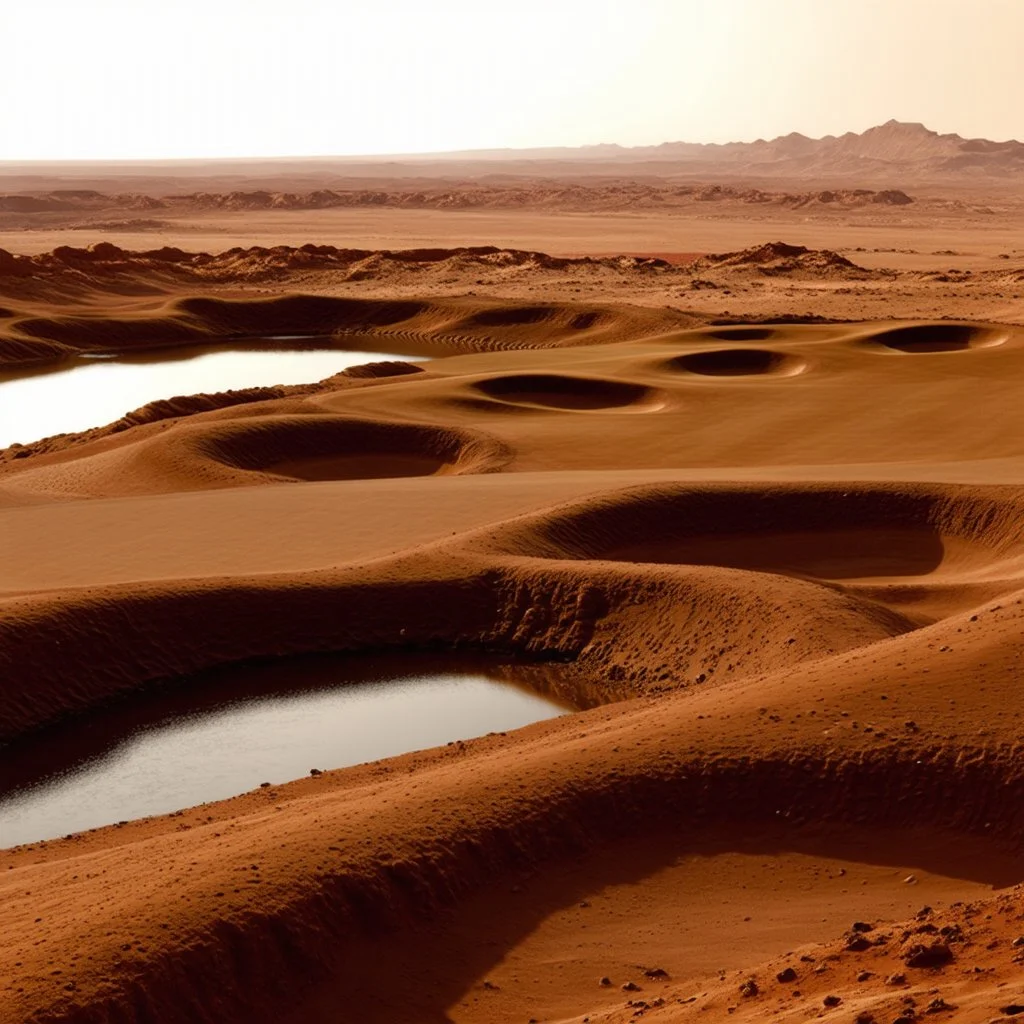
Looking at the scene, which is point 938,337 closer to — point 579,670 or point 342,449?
point 342,449

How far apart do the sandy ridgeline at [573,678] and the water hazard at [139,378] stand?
5818 millimetres

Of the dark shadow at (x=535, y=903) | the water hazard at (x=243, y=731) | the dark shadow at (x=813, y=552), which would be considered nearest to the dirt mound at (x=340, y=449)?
the dark shadow at (x=813, y=552)

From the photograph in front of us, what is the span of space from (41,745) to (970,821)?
1084 cm

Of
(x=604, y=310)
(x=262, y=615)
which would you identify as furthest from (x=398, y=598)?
(x=604, y=310)

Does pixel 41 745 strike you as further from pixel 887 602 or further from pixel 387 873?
pixel 887 602

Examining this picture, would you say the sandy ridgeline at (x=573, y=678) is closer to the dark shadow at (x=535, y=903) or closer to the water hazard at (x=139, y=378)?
the dark shadow at (x=535, y=903)

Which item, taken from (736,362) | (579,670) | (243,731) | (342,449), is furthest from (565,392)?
(243,731)

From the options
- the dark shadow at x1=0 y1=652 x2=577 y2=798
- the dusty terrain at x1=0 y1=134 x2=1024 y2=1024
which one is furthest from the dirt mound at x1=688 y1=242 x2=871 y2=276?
the dark shadow at x1=0 y1=652 x2=577 y2=798

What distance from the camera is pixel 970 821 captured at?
1270 centimetres

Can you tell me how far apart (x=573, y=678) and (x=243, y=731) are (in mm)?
4533

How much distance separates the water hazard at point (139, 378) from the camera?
43.5m

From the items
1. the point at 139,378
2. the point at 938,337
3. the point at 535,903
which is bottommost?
the point at 535,903

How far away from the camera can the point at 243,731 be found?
709 inches

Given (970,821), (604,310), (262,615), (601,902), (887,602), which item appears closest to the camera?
(601,902)
